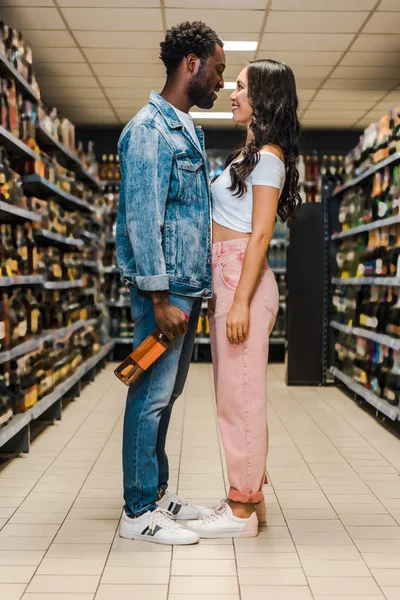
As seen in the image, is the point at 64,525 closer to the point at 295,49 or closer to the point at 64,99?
the point at 295,49

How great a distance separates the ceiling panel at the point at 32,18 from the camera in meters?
5.52

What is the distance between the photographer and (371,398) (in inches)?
204

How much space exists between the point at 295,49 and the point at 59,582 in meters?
5.26

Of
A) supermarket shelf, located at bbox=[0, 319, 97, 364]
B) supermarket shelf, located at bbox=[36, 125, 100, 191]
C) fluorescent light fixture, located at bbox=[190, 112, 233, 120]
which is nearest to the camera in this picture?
supermarket shelf, located at bbox=[0, 319, 97, 364]

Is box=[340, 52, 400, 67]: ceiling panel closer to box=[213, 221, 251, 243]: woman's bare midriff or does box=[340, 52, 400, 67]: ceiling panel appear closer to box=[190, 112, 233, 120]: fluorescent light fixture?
box=[190, 112, 233, 120]: fluorescent light fixture

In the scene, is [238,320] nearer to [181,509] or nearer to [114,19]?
[181,509]

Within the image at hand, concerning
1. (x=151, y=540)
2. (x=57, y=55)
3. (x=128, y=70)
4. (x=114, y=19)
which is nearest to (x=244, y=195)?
(x=151, y=540)

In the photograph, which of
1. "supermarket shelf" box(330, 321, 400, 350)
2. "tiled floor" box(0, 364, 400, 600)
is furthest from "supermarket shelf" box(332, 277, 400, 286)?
"tiled floor" box(0, 364, 400, 600)

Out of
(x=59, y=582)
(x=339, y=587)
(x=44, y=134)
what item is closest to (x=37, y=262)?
(x=44, y=134)

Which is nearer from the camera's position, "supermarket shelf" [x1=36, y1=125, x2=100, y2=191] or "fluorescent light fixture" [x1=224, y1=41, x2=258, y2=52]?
"supermarket shelf" [x1=36, y1=125, x2=100, y2=191]

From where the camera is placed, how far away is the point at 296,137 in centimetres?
282

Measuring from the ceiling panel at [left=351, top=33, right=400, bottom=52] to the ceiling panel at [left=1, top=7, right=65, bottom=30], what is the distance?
8.04 feet

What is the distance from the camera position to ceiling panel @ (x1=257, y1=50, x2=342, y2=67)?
21.5ft

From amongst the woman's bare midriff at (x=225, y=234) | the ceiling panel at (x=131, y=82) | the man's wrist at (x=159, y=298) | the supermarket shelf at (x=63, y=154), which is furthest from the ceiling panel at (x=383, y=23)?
the man's wrist at (x=159, y=298)
